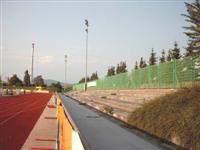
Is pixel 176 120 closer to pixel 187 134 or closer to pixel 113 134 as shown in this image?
pixel 187 134

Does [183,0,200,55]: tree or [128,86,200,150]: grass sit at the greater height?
[183,0,200,55]: tree

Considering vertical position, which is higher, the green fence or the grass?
the green fence

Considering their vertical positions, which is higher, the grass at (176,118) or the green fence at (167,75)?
the green fence at (167,75)

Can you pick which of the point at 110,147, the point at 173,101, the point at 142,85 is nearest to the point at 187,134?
the point at 110,147

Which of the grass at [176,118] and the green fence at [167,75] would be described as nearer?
the grass at [176,118]

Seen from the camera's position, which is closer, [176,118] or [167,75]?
[176,118]

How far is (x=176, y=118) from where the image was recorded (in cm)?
1256

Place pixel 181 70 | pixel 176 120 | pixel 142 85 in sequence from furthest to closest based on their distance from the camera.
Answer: pixel 142 85
pixel 181 70
pixel 176 120

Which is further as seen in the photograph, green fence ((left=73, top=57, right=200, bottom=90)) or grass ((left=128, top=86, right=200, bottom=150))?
green fence ((left=73, top=57, right=200, bottom=90))

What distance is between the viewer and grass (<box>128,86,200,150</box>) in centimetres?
1105

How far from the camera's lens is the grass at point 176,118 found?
1105cm

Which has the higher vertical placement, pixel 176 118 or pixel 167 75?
pixel 167 75

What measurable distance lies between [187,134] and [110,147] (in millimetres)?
2284

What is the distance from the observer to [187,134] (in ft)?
36.4
